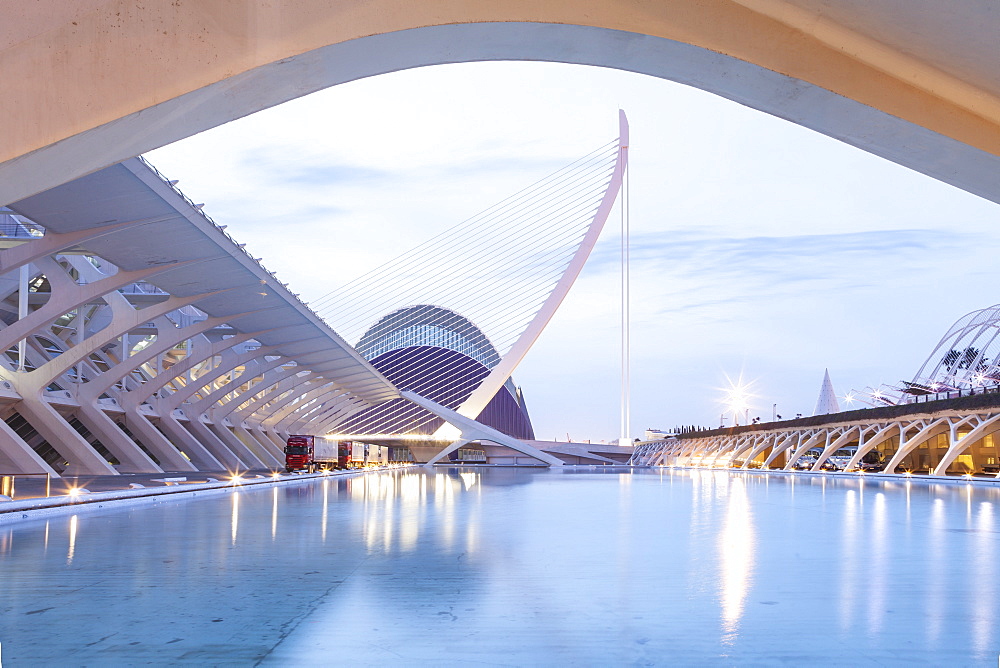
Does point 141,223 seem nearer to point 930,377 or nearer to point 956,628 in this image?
point 956,628

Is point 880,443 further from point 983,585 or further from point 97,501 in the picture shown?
point 983,585

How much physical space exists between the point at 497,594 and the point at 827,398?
113 m

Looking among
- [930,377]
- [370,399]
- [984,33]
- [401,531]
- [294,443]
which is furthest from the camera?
[930,377]

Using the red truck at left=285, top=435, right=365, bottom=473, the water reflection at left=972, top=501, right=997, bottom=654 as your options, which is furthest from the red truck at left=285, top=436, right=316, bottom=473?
the water reflection at left=972, top=501, right=997, bottom=654

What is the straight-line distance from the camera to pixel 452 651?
4266mm

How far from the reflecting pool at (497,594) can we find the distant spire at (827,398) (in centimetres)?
10415

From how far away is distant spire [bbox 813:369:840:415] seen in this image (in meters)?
110

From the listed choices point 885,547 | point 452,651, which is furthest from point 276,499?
point 452,651

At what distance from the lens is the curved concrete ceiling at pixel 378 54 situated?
12.4 ft

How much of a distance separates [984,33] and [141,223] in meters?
15.2

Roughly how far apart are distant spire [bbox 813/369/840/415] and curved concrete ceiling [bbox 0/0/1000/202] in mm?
112172

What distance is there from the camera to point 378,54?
403 cm

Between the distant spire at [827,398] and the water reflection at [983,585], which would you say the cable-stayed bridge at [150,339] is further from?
the distant spire at [827,398]

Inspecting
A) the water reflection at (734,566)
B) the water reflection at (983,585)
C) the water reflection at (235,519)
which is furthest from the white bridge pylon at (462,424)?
the water reflection at (983,585)
